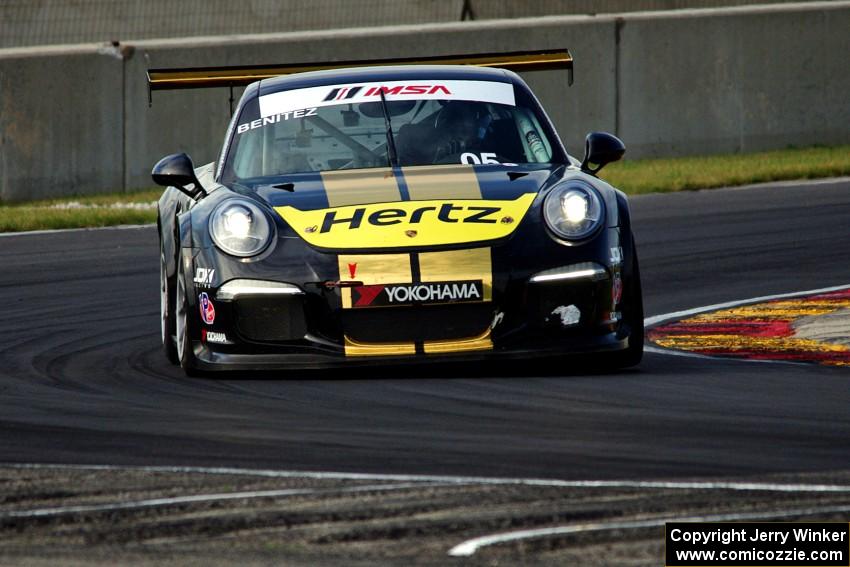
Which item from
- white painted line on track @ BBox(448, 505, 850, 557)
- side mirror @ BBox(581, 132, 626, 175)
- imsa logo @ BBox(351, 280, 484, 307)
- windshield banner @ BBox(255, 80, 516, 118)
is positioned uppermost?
windshield banner @ BBox(255, 80, 516, 118)

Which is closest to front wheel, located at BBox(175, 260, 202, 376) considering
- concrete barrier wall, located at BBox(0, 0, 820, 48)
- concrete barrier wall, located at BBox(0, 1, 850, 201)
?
concrete barrier wall, located at BBox(0, 1, 850, 201)

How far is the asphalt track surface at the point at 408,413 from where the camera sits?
219 inches

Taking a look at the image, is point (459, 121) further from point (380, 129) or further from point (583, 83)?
point (583, 83)

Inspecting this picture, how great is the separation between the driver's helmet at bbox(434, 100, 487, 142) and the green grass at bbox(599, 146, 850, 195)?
7.13m

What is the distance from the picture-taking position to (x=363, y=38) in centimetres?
1727

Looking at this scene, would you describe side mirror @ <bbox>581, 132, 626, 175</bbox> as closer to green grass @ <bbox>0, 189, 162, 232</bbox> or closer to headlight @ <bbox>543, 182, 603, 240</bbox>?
headlight @ <bbox>543, 182, 603, 240</bbox>

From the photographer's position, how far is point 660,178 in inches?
638

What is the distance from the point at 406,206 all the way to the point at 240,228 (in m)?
0.64

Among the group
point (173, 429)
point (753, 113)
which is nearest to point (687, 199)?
point (753, 113)

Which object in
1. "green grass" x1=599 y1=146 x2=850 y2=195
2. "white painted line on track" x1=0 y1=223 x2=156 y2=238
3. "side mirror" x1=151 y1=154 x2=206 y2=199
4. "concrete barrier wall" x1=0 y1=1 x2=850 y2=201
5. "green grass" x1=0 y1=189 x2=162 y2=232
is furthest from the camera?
"concrete barrier wall" x1=0 y1=1 x2=850 y2=201

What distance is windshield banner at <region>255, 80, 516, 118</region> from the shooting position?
8.62 metres

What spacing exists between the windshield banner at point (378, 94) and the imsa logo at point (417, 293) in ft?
5.24

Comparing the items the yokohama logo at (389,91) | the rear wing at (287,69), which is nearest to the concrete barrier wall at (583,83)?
the rear wing at (287,69)

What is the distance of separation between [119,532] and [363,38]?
12909mm
